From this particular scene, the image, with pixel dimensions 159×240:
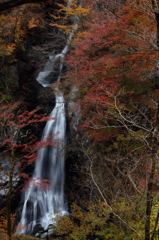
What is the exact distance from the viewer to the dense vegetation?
5621 mm

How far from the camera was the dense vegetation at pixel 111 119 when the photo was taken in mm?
5621

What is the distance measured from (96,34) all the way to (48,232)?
34.4ft

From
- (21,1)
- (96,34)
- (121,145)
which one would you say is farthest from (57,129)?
(21,1)

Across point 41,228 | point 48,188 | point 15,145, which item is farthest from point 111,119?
point 41,228

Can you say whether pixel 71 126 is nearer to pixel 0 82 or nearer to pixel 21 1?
pixel 0 82

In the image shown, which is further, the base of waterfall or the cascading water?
the cascading water

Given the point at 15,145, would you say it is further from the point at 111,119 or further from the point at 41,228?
the point at 41,228

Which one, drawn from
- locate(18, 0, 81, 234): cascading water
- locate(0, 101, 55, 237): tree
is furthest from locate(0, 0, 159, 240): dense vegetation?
locate(0, 101, 55, 237): tree

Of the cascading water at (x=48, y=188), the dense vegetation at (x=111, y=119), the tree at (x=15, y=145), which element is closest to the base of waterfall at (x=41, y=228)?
the cascading water at (x=48, y=188)

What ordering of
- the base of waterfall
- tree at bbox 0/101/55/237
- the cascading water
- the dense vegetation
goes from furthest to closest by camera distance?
the cascading water
the base of waterfall
tree at bbox 0/101/55/237
the dense vegetation

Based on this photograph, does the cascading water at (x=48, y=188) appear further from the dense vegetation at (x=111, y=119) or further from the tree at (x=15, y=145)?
the dense vegetation at (x=111, y=119)

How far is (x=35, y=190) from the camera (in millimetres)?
12070

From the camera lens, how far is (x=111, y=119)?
7660 mm

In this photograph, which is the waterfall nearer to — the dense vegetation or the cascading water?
the cascading water
